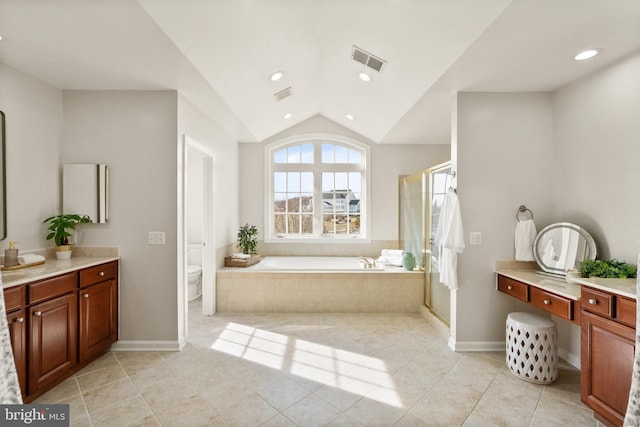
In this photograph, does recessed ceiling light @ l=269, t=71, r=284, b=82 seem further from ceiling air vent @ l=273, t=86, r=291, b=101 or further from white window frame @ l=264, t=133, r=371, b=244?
white window frame @ l=264, t=133, r=371, b=244

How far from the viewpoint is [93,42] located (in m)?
2.04

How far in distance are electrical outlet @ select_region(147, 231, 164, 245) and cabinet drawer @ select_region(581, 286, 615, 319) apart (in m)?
3.12

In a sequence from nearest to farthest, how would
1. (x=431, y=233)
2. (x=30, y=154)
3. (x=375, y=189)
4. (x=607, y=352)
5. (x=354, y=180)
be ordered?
(x=607, y=352)
(x=30, y=154)
(x=431, y=233)
(x=375, y=189)
(x=354, y=180)

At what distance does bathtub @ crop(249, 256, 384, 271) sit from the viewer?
13.0 feet

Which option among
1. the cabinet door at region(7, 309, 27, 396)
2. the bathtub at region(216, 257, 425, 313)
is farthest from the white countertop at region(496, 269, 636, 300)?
the cabinet door at region(7, 309, 27, 396)

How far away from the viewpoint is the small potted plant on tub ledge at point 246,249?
4.06 metres

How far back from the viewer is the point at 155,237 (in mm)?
2785

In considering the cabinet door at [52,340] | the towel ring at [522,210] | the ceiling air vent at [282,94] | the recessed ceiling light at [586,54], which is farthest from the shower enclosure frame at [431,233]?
the cabinet door at [52,340]

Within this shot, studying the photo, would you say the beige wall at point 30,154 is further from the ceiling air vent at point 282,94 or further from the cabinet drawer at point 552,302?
the cabinet drawer at point 552,302

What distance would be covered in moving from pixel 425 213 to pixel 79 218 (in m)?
3.41

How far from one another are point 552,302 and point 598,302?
1.34 feet

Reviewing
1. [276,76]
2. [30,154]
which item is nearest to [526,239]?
[276,76]

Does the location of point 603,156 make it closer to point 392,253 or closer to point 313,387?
point 392,253

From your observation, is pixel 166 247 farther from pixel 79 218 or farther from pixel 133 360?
pixel 133 360
